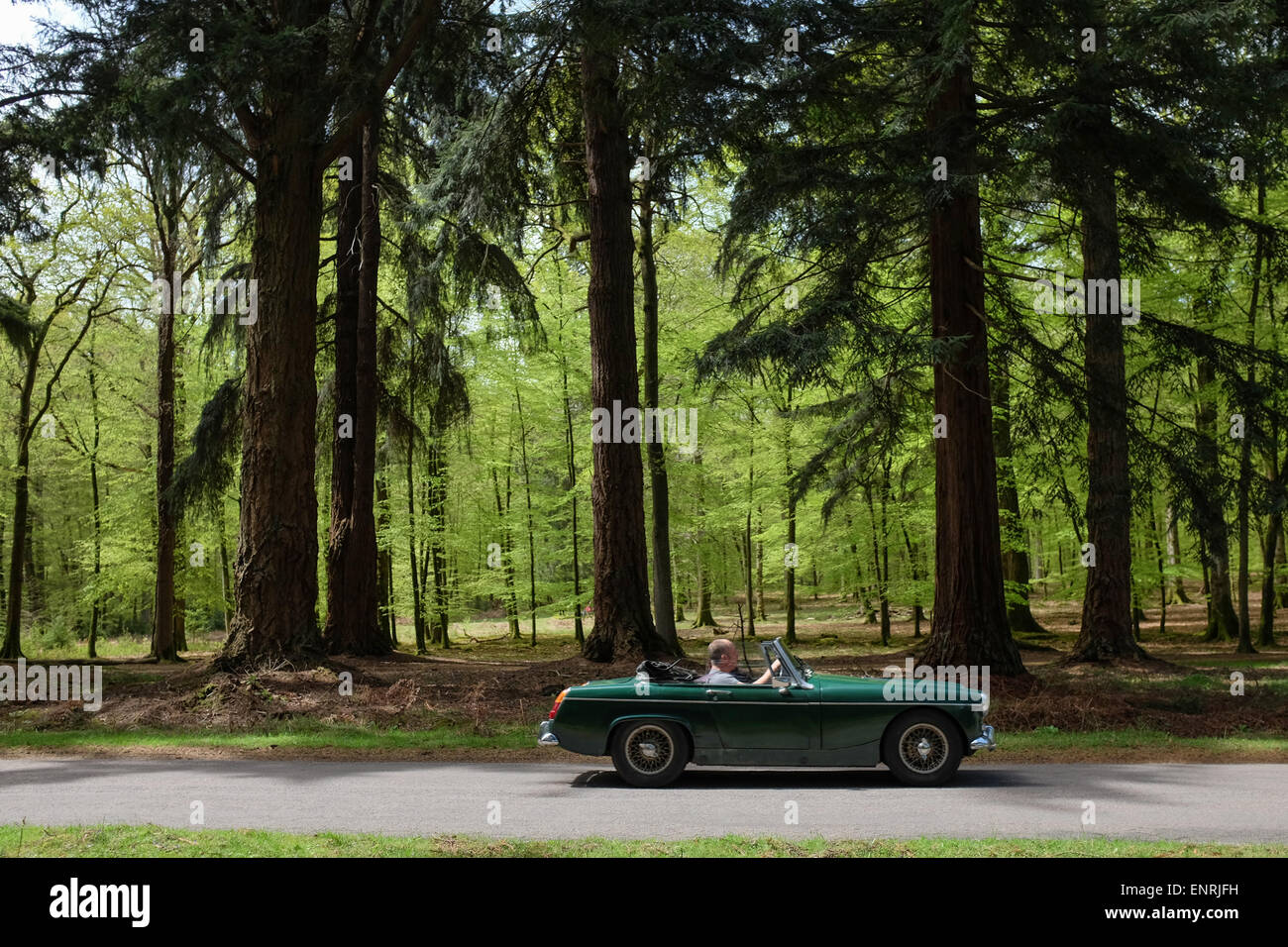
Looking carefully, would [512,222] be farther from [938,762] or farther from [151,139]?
[938,762]

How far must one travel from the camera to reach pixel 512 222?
1820 centimetres

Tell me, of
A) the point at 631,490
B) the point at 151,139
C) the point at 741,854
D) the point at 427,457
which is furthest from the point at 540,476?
the point at 741,854

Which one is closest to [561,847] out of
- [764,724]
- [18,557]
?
[764,724]

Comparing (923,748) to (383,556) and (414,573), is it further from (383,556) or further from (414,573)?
(383,556)

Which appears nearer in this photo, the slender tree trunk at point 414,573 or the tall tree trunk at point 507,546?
the slender tree trunk at point 414,573

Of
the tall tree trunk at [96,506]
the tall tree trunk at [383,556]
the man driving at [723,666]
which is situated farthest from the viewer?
the tall tree trunk at [383,556]

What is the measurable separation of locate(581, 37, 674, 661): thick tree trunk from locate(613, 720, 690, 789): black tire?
24.3 ft

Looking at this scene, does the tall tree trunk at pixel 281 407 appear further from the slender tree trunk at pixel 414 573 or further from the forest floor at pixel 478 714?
the slender tree trunk at pixel 414 573

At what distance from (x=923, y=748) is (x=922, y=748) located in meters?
0.01

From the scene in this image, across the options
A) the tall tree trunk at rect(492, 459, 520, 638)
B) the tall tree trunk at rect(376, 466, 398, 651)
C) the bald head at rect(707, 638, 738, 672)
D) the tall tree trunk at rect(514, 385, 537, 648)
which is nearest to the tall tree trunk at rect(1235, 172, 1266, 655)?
the bald head at rect(707, 638, 738, 672)

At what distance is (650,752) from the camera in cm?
877

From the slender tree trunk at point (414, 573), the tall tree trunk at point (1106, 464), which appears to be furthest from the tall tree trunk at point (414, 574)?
the tall tree trunk at point (1106, 464)

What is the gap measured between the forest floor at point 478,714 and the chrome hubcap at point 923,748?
2116 millimetres

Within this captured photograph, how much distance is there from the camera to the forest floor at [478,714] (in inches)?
441
